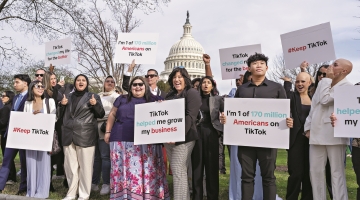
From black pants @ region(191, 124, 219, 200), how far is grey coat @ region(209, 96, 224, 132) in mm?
112

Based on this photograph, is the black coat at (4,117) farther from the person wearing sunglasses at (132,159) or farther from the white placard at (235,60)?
the white placard at (235,60)

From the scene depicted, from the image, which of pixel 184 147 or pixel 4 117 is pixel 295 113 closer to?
pixel 184 147

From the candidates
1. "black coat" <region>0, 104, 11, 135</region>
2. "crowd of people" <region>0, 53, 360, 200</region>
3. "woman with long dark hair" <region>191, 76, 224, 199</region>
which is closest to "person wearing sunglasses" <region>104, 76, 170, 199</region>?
"crowd of people" <region>0, 53, 360, 200</region>

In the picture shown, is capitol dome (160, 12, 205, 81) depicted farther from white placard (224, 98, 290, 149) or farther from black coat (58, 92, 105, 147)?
white placard (224, 98, 290, 149)

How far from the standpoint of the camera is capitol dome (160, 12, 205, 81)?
332ft

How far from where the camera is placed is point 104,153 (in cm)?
676

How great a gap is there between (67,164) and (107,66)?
1593cm

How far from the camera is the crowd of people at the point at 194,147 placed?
480 centimetres

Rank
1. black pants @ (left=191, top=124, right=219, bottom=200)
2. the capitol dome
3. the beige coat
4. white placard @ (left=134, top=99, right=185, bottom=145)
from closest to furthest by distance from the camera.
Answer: the beige coat, white placard @ (left=134, top=99, right=185, bottom=145), black pants @ (left=191, top=124, right=219, bottom=200), the capitol dome

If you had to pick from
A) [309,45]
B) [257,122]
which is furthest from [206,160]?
[309,45]

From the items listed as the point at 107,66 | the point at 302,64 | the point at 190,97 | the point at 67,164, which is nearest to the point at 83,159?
the point at 67,164

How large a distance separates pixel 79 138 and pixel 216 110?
7.69 ft

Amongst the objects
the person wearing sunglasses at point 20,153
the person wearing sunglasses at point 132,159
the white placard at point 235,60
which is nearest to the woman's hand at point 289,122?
the person wearing sunglasses at point 132,159

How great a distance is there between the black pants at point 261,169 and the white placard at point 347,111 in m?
0.91
